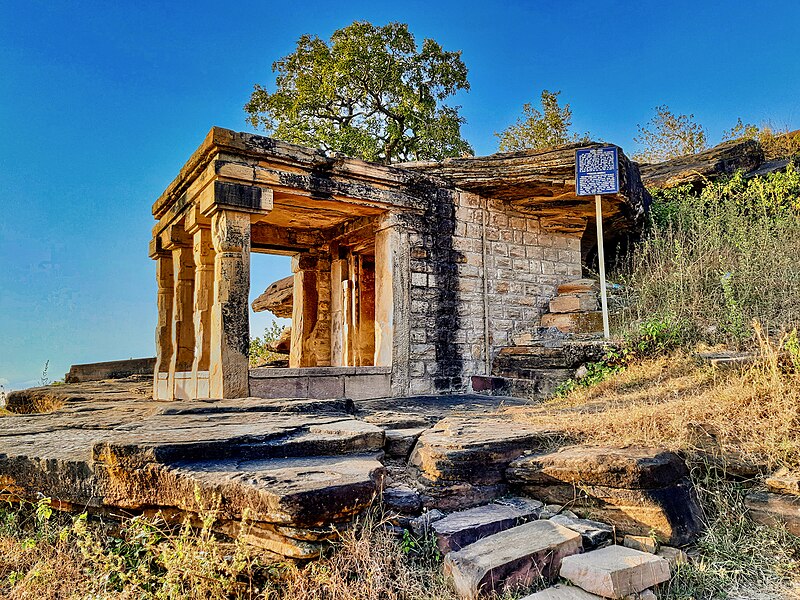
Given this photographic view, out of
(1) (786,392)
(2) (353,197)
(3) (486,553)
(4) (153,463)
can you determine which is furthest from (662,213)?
(4) (153,463)

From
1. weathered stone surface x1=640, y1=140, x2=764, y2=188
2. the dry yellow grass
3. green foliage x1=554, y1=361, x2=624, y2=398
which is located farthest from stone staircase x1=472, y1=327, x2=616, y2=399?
weathered stone surface x1=640, y1=140, x2=764, y2=188

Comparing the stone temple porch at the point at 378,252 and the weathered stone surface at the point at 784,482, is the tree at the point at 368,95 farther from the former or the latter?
the weathered stone surface at the point at 784,482

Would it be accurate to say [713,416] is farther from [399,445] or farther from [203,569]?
[203,569]

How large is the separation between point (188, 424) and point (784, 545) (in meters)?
3.70

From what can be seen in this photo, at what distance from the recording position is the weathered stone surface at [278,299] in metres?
12.3

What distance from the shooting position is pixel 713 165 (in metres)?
10.9

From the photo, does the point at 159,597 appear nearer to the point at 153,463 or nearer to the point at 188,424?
the point at 153,463

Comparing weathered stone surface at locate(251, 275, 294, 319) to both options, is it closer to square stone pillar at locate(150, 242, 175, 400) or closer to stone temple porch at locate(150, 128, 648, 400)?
stone temple porch at locate(150, 128, 648, 400)

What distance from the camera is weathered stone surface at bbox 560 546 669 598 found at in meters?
2.42

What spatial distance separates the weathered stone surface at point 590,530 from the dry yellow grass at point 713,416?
671mm

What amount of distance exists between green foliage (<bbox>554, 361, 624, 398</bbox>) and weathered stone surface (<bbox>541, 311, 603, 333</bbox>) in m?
1.34

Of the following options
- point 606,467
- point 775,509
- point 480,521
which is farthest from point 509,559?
point 775,509

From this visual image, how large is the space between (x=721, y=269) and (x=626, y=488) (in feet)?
17.9

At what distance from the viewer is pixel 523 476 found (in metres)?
3.37
